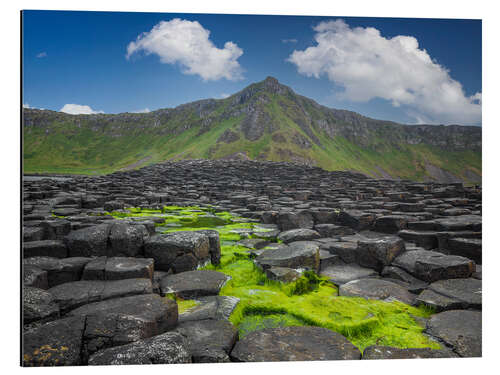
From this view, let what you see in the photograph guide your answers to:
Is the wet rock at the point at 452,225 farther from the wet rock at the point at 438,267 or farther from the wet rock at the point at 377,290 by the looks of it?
the wet rock at the point at 377,290

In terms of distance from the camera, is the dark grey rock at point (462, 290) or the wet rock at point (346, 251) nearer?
the dark grey rock at point (462, 290)

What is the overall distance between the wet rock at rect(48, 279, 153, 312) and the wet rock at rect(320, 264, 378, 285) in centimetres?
268

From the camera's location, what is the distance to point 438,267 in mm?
4133

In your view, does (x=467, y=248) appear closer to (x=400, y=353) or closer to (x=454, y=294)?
(x=454, y=294)

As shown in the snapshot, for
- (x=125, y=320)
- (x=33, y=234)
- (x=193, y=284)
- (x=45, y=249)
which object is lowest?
(x=193, y=284)

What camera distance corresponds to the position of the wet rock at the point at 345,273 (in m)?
4.49

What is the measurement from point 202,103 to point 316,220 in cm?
11181

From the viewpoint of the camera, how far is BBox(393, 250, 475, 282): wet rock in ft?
13.4

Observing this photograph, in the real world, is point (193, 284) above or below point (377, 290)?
above

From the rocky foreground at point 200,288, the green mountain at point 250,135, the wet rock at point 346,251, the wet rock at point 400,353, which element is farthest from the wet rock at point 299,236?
the green mountain at point 250,135

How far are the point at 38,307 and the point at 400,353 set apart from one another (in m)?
3.43

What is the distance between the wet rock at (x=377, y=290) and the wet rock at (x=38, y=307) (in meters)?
3.28

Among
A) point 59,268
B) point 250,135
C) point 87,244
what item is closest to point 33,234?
point 87,244

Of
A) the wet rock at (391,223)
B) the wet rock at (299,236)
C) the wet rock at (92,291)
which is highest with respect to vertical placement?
the wet rock at (391,223)
